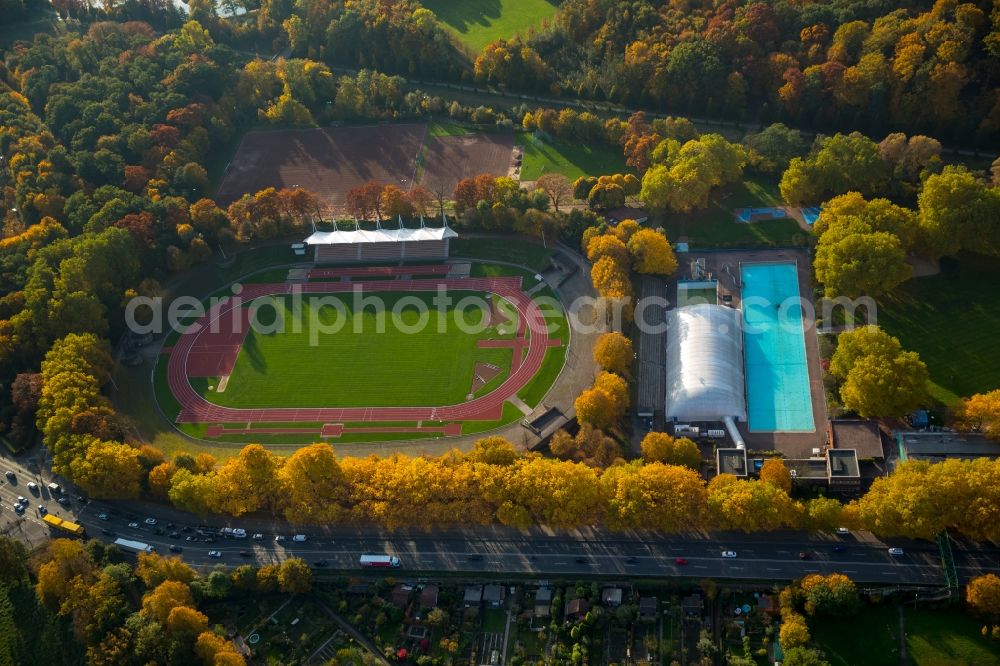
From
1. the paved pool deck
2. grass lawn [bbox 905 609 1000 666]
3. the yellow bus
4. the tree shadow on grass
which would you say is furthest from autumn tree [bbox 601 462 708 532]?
the tree shadow on grass

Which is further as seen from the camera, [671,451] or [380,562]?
[671,451]

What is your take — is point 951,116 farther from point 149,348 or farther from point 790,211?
point 149,348

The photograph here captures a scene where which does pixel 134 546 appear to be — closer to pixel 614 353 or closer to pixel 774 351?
pixel 614 353

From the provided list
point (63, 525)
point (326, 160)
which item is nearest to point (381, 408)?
point (63, 525)

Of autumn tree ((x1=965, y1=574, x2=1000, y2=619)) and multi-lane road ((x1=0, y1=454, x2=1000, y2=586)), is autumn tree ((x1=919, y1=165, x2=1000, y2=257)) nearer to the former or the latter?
multi-lane road ((x1=0, y1=454, x2=1000, y2=586))

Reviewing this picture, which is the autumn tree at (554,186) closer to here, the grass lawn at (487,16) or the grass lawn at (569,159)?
the grass lawn at (569,159)

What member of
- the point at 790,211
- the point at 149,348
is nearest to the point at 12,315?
the point at 149,348
